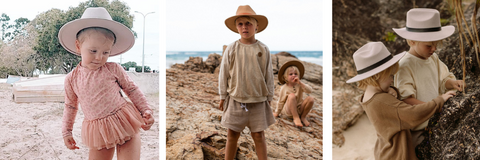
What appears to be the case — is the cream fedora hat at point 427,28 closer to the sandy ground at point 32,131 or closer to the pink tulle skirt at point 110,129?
the pink tulle skirt at point 110,129

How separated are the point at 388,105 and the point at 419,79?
31 centimetres

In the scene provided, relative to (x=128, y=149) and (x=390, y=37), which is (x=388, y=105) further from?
(x=128, y=149)

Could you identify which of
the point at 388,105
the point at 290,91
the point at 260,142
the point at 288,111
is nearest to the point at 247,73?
the point at 260,142

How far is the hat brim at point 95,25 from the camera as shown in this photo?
2924 millimetres

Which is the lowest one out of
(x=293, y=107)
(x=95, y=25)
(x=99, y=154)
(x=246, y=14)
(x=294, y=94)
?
(x=99, y=154)

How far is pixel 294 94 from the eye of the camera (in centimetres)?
434

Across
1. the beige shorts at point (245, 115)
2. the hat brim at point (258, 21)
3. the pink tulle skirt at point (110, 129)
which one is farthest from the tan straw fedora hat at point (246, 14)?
the pink tulle skirt at point (110, 129)

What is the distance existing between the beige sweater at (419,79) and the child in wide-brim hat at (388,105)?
6 centimetres

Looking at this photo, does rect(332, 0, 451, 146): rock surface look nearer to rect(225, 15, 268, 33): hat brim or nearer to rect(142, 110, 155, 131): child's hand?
rect(225, 15, 268, 33): hat brim

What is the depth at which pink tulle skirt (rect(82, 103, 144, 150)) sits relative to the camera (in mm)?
2922

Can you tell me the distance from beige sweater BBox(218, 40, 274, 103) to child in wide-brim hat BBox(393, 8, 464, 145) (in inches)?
41.9

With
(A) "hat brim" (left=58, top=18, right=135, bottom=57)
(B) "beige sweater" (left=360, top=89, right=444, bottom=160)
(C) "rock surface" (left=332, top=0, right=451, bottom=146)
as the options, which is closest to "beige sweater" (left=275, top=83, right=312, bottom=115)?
(C) "rock surface" (left=332, top=0, right=451, bottom=146)

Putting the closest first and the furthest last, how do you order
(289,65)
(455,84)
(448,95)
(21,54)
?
(448,95) < (455,84) < (21,54) < (289,65)

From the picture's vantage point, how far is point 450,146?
2.57 metres
